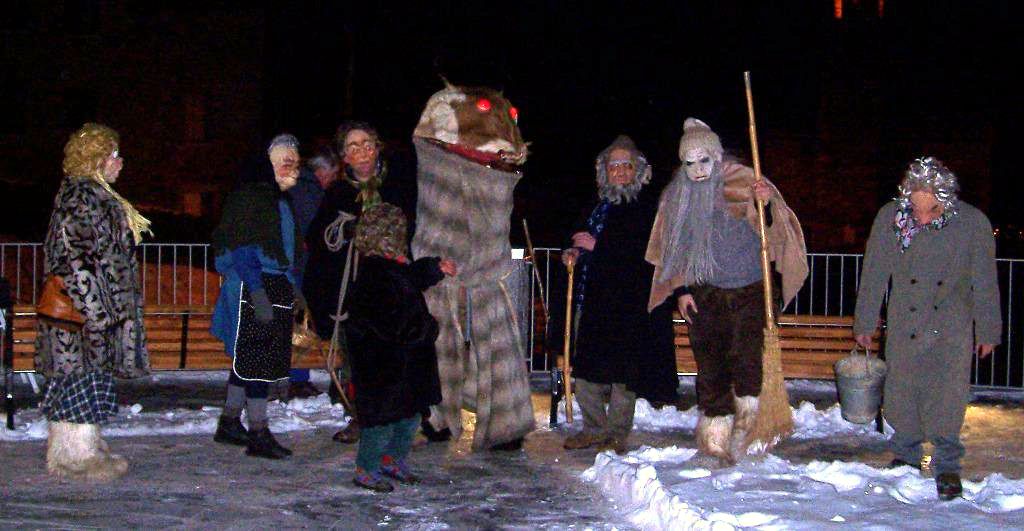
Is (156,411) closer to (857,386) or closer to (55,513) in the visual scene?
(55,513)

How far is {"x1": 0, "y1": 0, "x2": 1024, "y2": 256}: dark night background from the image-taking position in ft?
118

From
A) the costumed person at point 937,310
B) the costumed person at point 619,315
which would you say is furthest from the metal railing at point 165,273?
the costumed person at point 937,310

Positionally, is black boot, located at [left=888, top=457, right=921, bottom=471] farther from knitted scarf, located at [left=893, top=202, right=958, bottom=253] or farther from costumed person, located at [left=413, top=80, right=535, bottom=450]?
costumed person, located at [left=413, top=80, right=535, bottom=450]

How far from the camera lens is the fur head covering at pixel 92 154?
6.89 meters

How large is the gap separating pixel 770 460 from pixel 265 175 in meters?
3.35

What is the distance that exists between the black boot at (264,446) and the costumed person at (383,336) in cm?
97

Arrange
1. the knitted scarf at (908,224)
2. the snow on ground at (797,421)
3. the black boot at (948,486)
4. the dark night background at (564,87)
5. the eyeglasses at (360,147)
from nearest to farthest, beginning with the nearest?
the black boot at (948,486) → the knitted scarf at (908,224) → the eyeglasses at (360,147) → the snow on ground at (797,421) → the dark night background at (564,87)

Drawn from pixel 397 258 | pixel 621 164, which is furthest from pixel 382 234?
pixel 621 164

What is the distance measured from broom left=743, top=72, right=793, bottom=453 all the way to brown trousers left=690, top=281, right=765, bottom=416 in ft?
0.19

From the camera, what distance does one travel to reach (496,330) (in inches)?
315

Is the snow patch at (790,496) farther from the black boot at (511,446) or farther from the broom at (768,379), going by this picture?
the black boot at (511,446)

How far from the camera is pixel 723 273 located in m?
7.41

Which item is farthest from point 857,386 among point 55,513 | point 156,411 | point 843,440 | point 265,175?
point 156,411

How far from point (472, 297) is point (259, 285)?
1323 millimetres
